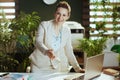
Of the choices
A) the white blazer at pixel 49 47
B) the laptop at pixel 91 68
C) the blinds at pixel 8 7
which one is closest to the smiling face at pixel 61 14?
the white blazer at pixel 49 47

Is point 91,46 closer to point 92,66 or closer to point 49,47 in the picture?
point 49,47

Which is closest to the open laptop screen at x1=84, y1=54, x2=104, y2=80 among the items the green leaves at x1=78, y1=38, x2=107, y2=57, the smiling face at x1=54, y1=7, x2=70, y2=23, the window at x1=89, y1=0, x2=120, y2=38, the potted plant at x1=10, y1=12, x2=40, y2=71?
the smiling face at x1=54, y1=7, x2=70, y2=23

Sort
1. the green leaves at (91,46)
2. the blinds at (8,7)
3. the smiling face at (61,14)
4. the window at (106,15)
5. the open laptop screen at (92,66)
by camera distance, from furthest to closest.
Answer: the blinds at (8,7)
the window at (106,15)
the green leaves at (91,46)
the smiling face at (61,14)
the open laptop screen at (92,66)

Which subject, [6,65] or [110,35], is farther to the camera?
[110,35]

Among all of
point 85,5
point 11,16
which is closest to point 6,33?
point 11,16

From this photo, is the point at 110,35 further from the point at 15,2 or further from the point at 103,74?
the point at 103,74

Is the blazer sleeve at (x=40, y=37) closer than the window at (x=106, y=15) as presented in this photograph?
Yes

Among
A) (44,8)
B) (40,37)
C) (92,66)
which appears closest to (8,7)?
(44,8)

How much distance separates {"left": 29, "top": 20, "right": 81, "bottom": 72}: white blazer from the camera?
8.54 ft

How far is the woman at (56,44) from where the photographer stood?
258 centimetres

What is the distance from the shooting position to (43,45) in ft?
8.36

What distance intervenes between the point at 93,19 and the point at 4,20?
6.19 feet

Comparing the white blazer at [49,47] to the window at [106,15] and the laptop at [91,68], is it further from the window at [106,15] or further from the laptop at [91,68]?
the window at [106,15]

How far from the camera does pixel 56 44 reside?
2.60 metres
